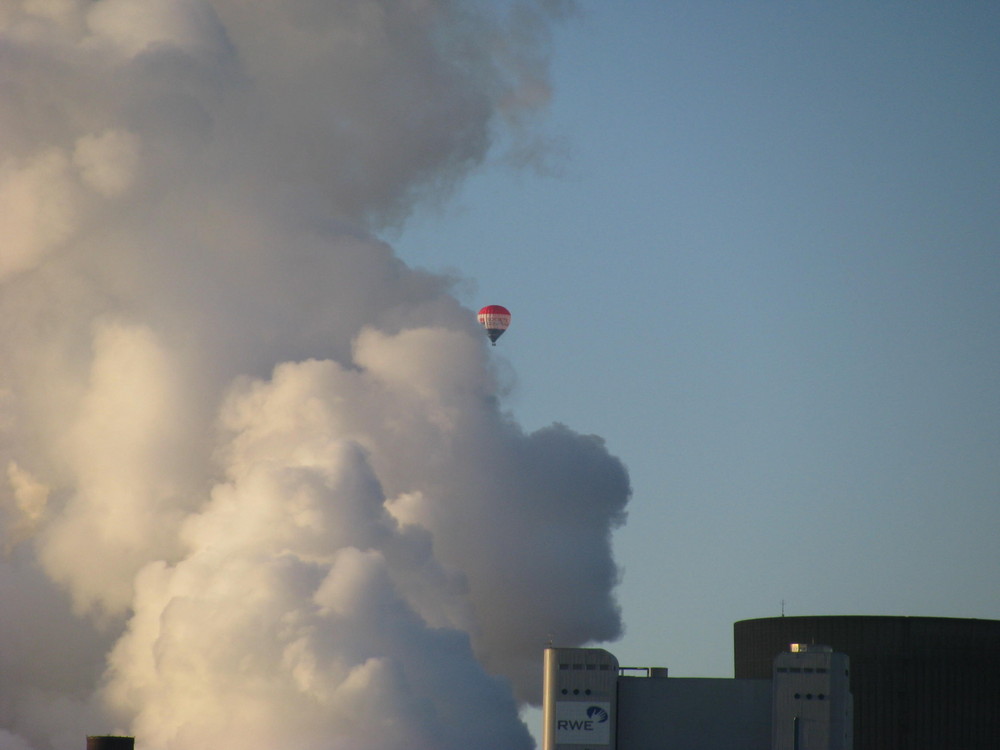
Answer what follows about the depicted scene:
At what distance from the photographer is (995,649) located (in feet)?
530

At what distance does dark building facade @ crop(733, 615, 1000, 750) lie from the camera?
158875 mm

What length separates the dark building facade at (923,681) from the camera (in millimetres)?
158875

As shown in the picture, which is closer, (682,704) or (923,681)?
(682,704)

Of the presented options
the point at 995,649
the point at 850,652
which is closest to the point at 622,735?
the point at 850,652

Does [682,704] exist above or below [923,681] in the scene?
below

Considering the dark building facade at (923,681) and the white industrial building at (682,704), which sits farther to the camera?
the dark building facade at (923,681)

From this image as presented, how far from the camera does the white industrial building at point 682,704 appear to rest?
411 ft

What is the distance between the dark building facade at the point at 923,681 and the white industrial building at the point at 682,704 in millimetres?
31901

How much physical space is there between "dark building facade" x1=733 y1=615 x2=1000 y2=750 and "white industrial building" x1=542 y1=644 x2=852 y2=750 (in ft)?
105

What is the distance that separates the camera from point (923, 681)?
524ft

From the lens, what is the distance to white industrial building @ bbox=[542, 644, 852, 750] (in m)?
125

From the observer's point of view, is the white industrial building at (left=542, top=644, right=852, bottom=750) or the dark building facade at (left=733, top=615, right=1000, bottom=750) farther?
the dark building facade at (left=733, top=615, right=1000, bottom=750)

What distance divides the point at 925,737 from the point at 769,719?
3860cm

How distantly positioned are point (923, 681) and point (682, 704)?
1589 inches
